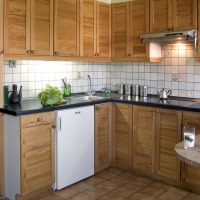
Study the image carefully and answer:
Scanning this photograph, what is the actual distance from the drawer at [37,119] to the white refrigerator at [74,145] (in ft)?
0.28

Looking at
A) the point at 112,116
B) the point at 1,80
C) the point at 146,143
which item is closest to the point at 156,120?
the point at 146,143

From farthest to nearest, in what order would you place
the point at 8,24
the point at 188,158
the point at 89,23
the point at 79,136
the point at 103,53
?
the point at 103,53, the point at 89,23, the point at 79,136, the point at 8,24, the point at 188,158

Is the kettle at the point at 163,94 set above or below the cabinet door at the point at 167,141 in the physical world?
above

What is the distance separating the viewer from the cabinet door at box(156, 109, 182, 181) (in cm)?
327

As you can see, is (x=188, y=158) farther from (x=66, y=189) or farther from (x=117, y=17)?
(x=117, y=17)

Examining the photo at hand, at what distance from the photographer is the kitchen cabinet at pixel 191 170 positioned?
10.2ft

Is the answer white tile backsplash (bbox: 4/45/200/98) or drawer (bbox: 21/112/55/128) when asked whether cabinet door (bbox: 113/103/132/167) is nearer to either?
white tile backsplash (bbox: 4/45/200/98)

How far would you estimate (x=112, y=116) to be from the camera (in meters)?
3.85

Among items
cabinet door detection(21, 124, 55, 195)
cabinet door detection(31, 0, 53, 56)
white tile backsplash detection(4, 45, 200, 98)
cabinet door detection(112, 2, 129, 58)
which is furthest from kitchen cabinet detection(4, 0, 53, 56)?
cabinet door detection(112, 2, 129, 58)

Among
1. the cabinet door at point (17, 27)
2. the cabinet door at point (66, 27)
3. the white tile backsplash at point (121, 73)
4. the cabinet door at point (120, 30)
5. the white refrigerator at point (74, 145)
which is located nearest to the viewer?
the cabinet door at point (17, 27)

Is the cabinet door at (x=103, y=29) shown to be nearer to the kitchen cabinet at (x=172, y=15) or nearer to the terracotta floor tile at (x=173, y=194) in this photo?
the kitchen cabinet at (x=172, y=15)

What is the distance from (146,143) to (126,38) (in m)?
1.44

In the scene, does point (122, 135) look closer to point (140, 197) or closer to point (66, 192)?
point (140, 197)

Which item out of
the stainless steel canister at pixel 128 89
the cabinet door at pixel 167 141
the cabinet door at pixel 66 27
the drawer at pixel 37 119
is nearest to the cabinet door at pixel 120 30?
the stainless steel canister at pixel 128 89
